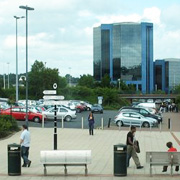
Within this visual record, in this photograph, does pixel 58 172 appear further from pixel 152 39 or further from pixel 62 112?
pixel 152 39

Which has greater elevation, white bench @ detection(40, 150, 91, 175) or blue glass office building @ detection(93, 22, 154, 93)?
blue glass office building @ detection(93, 22, 154, 93)

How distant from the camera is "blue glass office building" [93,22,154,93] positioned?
603 feet

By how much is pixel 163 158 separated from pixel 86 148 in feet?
30.6

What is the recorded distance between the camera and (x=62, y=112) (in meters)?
45.2

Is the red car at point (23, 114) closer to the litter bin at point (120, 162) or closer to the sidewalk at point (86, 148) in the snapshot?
the sidewalk at point (86, 148)

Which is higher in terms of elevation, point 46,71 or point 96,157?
point 46,71

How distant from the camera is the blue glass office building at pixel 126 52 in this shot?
184 metres

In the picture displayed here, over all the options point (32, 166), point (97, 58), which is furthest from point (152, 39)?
point (32, 166)

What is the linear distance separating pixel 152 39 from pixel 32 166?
173m

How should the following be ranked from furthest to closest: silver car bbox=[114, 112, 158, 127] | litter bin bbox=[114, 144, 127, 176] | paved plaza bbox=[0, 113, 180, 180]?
silver car bbox=[114, 112, 158, 127]
paved plaza bbox=[0, 113, 180, 180]
litter bin bbox=[114, 144, 127, 176]

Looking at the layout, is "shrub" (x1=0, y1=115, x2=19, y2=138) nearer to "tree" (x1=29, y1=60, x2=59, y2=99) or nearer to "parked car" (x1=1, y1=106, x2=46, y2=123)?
"parked car" (x1=1, y1=106, x2=46, y2=123)

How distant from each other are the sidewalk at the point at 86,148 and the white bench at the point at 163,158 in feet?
1.27

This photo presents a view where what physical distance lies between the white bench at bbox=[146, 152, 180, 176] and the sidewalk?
39 cm

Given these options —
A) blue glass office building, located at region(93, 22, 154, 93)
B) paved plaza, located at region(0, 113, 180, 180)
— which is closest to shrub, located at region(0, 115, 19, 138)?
paved plaza, located at region(0, 113, 180, 180)
